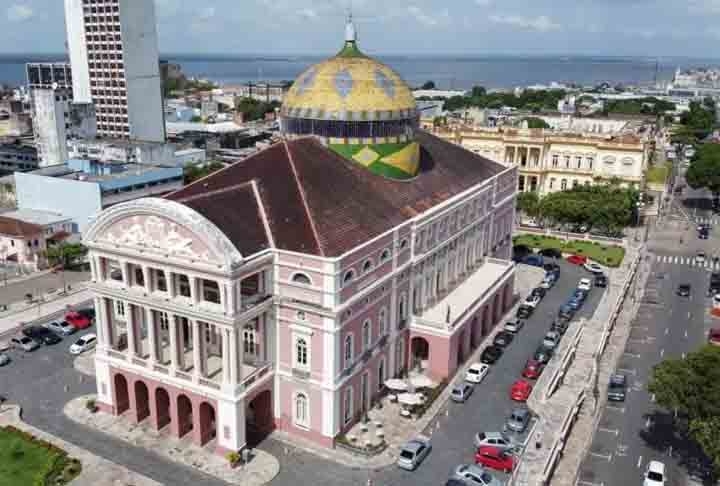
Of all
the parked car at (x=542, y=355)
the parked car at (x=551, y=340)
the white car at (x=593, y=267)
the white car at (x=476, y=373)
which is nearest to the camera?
the white car at (x=476, y=373)

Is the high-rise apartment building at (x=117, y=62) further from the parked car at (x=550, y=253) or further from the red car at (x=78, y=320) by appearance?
the parked car at (x=550, y=253)

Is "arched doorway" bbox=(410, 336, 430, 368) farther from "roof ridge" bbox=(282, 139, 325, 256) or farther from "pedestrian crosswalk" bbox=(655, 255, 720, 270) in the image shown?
"pedestrian crosswalk" bbox=(655, 255, 720, 270)

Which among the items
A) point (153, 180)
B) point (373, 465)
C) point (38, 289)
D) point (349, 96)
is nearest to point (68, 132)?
point (153, 180)

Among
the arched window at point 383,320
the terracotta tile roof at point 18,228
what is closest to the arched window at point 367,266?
the arched window at point 383,320

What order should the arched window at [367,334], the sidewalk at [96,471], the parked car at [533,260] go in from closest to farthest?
the sidewalk at [96,471]
the arched window at [367,334]
the parked car at [533,260]

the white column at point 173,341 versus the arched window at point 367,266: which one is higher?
the arched window at point 367,266

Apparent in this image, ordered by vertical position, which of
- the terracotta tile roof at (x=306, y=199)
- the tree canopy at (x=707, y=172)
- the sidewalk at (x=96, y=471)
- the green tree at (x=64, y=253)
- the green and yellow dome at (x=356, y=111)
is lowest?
the sidewalk at (x=96, y=471)

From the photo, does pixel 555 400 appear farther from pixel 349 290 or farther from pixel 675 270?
pixel 675 270
